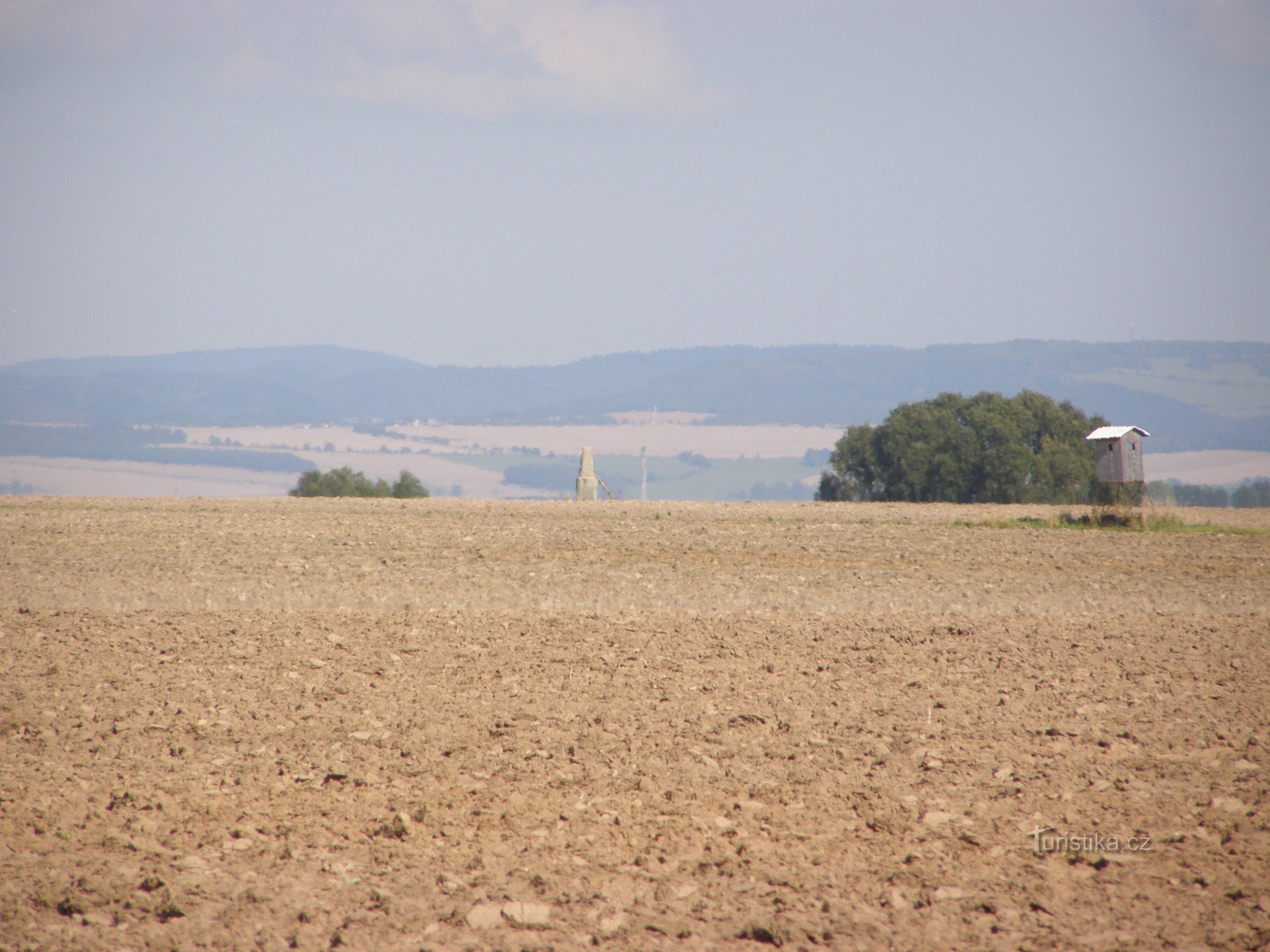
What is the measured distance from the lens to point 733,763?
710 centimetres

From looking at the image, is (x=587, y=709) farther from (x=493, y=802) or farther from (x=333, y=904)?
(x=333, y=904)

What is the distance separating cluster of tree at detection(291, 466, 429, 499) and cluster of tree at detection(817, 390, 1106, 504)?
60.1 ft

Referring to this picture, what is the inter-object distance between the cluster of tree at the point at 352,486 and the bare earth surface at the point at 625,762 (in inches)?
1408

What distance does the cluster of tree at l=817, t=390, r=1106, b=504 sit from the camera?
41.5 meters

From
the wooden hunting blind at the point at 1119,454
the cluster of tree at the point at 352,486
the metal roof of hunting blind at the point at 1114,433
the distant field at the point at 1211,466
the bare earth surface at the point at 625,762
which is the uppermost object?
the distant field at the point at 1211,466

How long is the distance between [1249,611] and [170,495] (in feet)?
72.5

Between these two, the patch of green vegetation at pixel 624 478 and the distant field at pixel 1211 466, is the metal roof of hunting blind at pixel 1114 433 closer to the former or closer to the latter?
the distant field at pixel 1211 466

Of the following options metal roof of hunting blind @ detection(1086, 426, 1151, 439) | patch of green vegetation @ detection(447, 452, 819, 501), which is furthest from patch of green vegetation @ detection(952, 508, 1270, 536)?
patch of green vegetation @ detection(447, 452, 819, 501)

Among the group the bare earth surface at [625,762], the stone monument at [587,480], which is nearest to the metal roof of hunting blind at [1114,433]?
the bare earth surface at [625,762]

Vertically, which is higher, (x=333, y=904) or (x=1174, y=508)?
(x=1174, y=508)

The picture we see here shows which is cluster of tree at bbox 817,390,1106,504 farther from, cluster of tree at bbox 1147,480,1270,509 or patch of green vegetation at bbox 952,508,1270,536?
patch of green vegetation at bbox 952,508,1270,536

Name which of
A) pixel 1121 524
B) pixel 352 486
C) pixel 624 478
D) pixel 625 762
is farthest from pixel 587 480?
pixel 624 478

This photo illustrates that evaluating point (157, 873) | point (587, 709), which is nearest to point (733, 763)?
point (587, 709)

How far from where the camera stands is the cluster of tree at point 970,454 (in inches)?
1635
